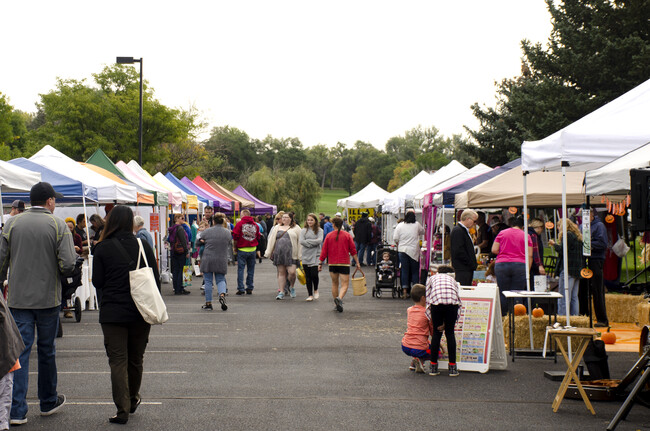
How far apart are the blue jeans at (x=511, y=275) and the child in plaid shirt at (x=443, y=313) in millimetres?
3000

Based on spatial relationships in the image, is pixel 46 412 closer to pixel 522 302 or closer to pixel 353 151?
pixel 522 302

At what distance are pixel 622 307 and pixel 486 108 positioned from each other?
28042 mm

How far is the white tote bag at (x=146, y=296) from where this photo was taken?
680 cm

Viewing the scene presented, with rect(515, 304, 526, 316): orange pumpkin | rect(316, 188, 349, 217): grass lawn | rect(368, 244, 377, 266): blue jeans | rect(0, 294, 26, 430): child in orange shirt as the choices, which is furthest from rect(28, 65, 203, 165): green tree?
rect(316, 188, 349, 217): grass lawn

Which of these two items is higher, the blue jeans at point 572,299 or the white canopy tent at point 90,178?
the white canopy tent at point 90,178

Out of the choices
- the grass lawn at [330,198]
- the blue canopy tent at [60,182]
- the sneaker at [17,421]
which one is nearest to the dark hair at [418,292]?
the sneaker at [17,421]

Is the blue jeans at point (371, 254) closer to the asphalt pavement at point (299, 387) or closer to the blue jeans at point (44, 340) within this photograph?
the asphalt pavement at point (299, 387)

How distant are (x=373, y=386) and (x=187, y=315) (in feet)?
24.9

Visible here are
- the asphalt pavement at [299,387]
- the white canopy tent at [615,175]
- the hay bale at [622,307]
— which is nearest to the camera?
the asphalt pavement at [299,387]

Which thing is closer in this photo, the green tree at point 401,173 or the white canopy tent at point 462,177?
the white canopy tent at point 462,177

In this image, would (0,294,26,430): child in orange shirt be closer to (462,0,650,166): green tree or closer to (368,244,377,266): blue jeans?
(462,0,650,166): green tree

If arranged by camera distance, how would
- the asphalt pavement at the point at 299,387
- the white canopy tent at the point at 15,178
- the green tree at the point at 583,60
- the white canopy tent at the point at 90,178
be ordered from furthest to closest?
the green tree at the point at 583,60, the white canopy tent at the point at 90,178, the white canopy tent at the point at 15,178, the asphalt pavement at the point at 299,387

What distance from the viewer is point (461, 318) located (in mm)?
10086

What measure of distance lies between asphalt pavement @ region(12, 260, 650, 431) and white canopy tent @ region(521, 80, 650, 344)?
249 cm
